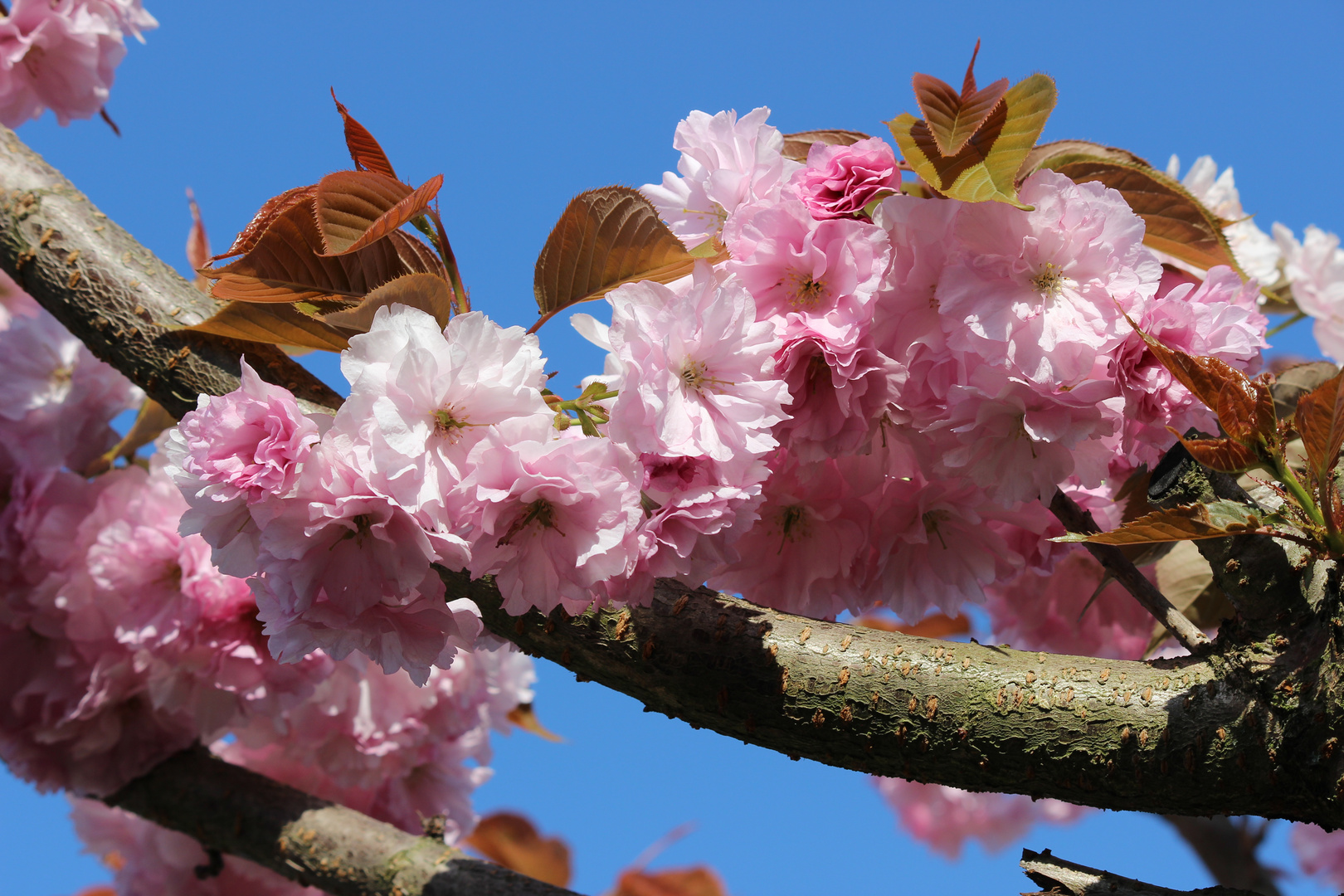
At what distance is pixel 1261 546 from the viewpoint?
931 mm

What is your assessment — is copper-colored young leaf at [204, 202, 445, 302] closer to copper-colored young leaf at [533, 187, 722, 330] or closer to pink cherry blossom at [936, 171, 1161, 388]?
copper-colored young leaf at [533, 187, 722, 330]

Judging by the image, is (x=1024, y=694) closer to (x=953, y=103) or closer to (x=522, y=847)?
(x=953, y=103)

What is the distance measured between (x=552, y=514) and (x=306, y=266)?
0.33 metres

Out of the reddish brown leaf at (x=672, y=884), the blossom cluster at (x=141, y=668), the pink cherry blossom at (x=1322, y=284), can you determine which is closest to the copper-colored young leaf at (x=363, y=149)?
the blossom cluster at (x=141, y=668)

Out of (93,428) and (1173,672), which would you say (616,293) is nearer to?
(1173,672)

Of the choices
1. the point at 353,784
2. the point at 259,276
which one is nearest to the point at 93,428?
the point at 353,784

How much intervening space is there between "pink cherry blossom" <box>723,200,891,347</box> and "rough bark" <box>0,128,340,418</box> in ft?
1.83

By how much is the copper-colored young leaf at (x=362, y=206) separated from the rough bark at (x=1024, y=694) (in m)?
0.35

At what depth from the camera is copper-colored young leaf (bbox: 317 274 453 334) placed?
0.79 m

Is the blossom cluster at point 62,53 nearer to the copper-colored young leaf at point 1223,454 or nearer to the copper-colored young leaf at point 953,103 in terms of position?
the copper-colored young leaf at point 953,103

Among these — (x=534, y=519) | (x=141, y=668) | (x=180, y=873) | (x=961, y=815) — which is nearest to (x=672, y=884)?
(x=180, y=873)

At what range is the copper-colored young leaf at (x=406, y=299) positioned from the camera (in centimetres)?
79

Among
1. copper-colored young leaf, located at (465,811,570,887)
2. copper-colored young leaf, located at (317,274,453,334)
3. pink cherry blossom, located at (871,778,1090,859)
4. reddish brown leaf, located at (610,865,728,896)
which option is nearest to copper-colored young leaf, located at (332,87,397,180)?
copper-colored young leaf, located at (317,274,453,334)

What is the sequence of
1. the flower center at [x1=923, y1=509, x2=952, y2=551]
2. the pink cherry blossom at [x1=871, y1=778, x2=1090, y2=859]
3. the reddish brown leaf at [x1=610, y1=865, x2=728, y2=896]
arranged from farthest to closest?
the pink cherry blossom at [x1=871, y1=778, x2=1090, y2=859]
the reddish brown leaf at [x1=610, y1=865, x2=728, y2=896]
the flower center at [x1=923, y1=509, x2=952, y2=551]
